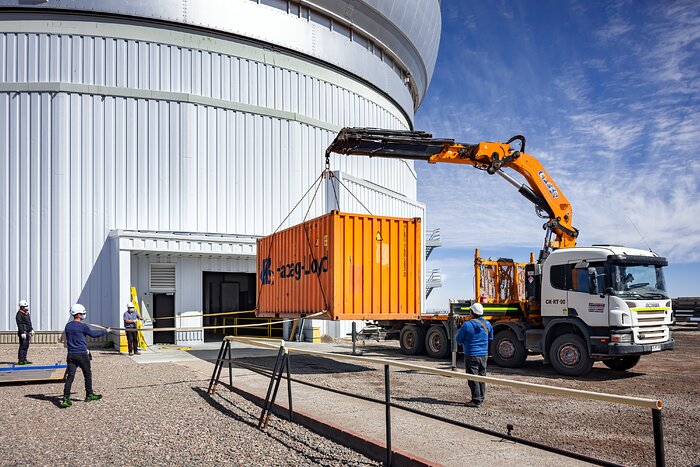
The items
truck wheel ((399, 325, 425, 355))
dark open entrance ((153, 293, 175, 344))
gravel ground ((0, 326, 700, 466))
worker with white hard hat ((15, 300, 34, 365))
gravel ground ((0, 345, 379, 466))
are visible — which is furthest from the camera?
dark open entrance ((153, 293, 175, 344))

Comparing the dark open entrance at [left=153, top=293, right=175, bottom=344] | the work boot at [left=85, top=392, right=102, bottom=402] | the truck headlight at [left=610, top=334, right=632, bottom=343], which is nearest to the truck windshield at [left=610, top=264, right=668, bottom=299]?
the truck headlight at [left=610, top=334, right=632, bottom=343]

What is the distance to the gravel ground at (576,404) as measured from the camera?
7801 mm

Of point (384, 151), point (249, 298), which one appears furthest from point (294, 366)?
point (249, 298)

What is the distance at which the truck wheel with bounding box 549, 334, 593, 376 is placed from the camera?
13.9m

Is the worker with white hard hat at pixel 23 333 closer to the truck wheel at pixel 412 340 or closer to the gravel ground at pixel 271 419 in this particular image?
the gravel ground at pixel 271 419

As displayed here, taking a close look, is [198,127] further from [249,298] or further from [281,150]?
[249,298]

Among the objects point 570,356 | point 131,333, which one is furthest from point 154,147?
point 570,356

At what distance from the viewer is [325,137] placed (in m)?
27.3

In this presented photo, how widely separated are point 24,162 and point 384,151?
1408 cm

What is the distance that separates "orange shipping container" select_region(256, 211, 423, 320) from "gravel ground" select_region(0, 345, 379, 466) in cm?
366

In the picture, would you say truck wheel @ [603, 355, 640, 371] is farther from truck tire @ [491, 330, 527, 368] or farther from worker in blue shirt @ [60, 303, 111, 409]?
worker in blue shirt @ [60, 303, 111, 409]

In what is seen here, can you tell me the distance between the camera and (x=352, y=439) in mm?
7551

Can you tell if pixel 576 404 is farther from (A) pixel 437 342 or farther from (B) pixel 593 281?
(A) pixel 437 342

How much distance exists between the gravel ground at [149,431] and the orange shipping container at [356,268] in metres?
3.66
